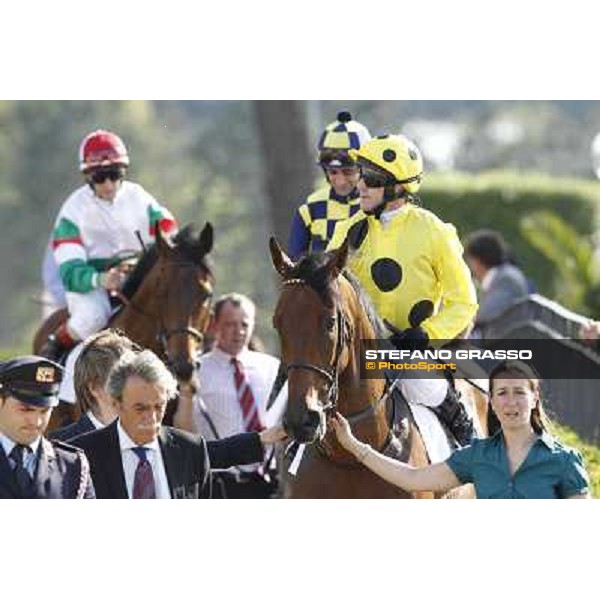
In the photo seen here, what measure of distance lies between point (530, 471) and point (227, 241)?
25943mm

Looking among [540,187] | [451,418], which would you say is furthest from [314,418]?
[540,187]

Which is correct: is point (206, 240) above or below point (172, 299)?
above

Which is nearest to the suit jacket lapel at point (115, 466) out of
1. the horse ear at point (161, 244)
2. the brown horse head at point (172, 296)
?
the brown horse head at point (172, 296)

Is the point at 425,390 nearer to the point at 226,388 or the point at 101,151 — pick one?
the point at 226,388

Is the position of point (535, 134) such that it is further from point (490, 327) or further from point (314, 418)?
point (314, 418)

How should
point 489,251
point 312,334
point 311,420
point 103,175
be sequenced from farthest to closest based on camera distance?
point 489,251
point 103,175
point 312,334
point 311,420

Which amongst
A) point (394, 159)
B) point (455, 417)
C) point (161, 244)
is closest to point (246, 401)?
point (161, 244)

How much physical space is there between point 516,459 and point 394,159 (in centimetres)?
181

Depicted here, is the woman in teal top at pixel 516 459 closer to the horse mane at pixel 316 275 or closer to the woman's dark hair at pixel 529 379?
the woman's dark hair at pixel 529 379

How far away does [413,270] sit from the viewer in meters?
8.16

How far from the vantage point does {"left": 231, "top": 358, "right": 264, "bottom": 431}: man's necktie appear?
10609mm

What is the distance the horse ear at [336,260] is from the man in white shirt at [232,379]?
307cm
